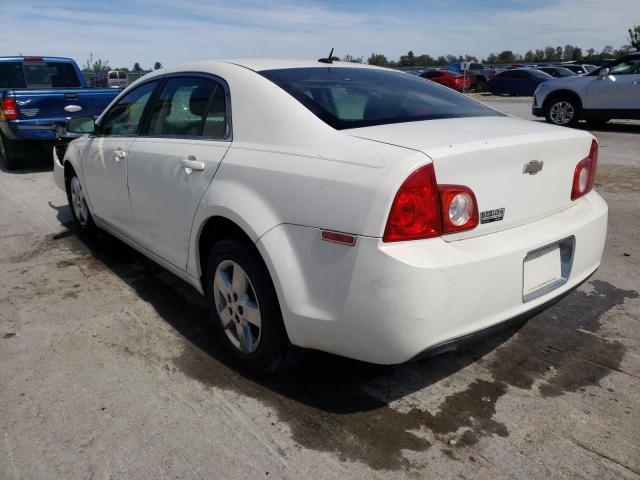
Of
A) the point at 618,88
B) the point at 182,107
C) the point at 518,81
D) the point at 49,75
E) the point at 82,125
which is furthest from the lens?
the point at 518,81

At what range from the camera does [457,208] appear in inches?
84.5

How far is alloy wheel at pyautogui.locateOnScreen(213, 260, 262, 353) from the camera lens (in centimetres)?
267

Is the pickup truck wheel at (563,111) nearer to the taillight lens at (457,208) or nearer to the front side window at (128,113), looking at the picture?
the front side window at (128,113)

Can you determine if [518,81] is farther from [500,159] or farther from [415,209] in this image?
[415,209]

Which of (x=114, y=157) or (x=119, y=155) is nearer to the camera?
(x=119, y=155)

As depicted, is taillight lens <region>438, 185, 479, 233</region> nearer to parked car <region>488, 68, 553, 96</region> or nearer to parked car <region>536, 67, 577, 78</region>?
parked car <region>488, 68, 553, 96</region>

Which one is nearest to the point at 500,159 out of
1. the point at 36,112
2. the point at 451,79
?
the point at 36,112

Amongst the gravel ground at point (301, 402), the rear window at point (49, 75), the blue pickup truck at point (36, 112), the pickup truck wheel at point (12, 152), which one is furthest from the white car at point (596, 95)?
the pickup truck wheel at point (12, 152)

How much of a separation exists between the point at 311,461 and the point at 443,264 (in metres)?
0.94

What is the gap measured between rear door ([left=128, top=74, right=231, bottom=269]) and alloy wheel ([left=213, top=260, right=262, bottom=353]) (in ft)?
1.18

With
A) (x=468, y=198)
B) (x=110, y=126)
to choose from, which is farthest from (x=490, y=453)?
(x=110, y=126)

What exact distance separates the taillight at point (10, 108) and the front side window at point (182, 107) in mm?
5778

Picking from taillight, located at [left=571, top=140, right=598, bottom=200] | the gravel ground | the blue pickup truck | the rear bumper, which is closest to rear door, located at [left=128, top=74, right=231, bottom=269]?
the gravel ground

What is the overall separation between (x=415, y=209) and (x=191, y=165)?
1373 millimetres
